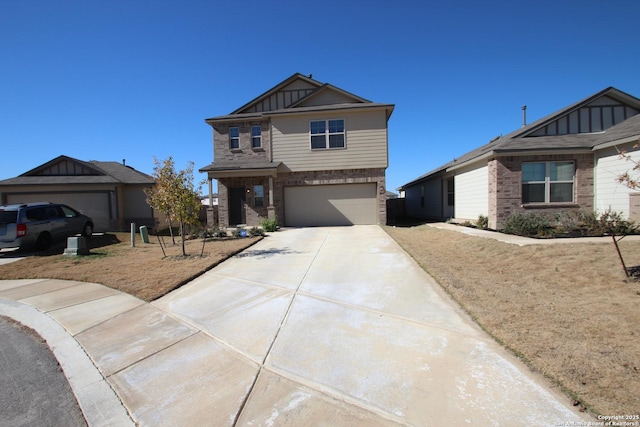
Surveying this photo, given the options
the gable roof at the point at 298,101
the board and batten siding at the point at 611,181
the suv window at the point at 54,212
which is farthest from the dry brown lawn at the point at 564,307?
the suv window at the point at 54,212

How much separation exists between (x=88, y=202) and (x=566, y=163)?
23.6 metres

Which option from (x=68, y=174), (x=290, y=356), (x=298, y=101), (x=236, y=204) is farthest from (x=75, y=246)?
(x=298, y=101)

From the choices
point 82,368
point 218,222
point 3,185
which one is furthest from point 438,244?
point 3,185

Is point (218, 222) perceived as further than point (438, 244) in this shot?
Yes

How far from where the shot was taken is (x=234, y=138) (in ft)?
56.8

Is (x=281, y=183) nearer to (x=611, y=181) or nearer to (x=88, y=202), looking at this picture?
(x=88, y=202)

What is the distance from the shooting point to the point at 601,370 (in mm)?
2781

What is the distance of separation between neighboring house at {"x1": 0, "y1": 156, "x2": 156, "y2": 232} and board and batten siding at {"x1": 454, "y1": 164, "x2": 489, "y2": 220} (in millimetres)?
17904

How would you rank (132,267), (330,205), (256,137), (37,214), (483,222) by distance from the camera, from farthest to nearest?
1. (256,137)
2. (330,205)
3. (483,222)
4. (37,214)
5. (132,267)

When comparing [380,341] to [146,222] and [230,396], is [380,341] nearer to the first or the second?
[230,396]

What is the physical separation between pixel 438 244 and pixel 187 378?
884cm

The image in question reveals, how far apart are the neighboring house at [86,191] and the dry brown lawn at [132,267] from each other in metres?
6.95

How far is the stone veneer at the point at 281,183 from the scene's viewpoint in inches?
634

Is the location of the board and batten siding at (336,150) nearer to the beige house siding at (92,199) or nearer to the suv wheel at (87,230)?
the suv wheel at (87,230)
